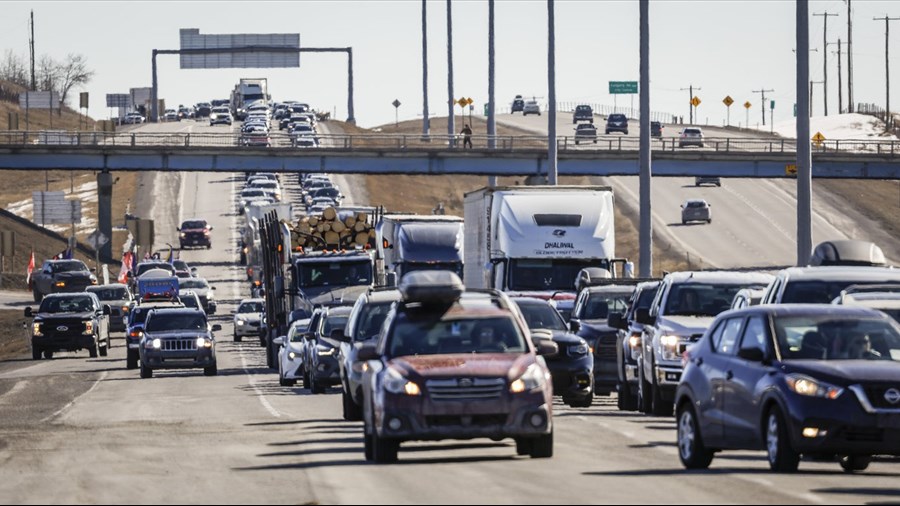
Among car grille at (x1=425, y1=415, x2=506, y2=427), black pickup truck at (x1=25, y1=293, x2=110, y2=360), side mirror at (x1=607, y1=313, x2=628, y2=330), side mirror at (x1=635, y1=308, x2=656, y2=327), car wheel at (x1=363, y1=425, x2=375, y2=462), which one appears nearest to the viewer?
Answer: car grille at (x1=425, y1=415, x2=506, y2=427)

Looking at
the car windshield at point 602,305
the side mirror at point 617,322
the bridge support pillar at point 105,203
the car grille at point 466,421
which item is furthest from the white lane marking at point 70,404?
the bridge support pillar at point 105,203

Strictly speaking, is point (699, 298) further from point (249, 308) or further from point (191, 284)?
point (191, 284)

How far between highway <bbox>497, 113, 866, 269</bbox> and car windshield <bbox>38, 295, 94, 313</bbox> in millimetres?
45295

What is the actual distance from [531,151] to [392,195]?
39.4m

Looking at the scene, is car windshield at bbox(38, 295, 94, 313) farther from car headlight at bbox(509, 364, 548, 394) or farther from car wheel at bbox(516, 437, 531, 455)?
car headlight at bbox(509, 364, 548, 394)

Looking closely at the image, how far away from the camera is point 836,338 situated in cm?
1778

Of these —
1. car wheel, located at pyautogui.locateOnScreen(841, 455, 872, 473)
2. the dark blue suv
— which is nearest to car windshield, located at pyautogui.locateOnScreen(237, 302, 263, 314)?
the dark blue suv

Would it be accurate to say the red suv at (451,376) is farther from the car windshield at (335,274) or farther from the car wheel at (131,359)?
the car wheel at (131,359)

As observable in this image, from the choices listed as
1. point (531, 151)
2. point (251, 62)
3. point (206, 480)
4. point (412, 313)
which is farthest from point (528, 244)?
point (251, 62)

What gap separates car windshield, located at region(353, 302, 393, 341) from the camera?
2780cm

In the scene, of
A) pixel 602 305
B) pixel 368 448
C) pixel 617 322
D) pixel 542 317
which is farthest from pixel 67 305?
pixel 368 448

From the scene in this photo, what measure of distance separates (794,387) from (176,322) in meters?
29.8

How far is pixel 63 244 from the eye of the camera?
4688 inches

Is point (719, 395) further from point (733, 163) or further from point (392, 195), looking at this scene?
point (392, 195)
